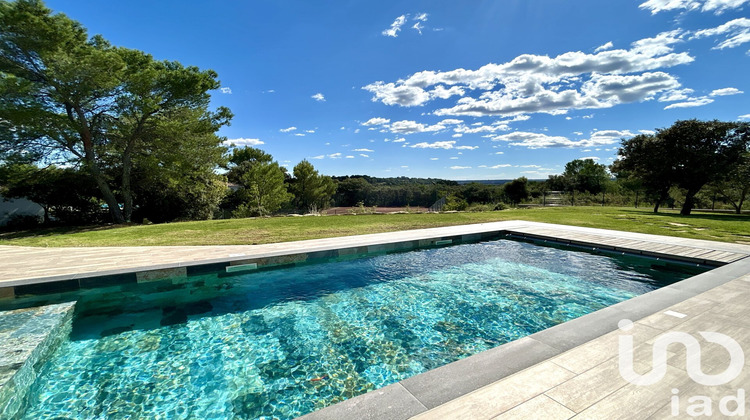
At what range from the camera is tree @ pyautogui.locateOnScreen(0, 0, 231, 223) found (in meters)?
9.04

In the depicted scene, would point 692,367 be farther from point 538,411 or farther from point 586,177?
point 586,177

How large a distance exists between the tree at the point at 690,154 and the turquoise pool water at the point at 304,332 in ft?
43.3

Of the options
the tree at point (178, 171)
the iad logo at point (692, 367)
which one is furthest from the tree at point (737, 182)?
the tree at point (178, 171)

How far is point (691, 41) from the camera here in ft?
34.4

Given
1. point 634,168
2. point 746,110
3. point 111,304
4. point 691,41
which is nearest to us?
point 111,304

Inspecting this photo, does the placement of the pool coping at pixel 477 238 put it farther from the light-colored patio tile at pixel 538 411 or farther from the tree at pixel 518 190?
the tree at pixel 518 190

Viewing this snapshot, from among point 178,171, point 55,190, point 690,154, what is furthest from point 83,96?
point 690,154

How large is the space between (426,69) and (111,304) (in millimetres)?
15091

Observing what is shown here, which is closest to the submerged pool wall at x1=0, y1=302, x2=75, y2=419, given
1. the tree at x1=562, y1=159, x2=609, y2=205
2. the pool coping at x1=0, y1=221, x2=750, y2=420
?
the pool coping at x1=0, y1=221, x2=750, y2=420

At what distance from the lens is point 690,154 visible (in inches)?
554

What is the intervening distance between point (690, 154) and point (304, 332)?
19.5 metres

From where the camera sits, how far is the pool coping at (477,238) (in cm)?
166

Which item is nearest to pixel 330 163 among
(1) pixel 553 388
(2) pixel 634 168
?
(2) pixel 634 168

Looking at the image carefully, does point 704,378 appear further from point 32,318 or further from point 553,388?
point 32,318
